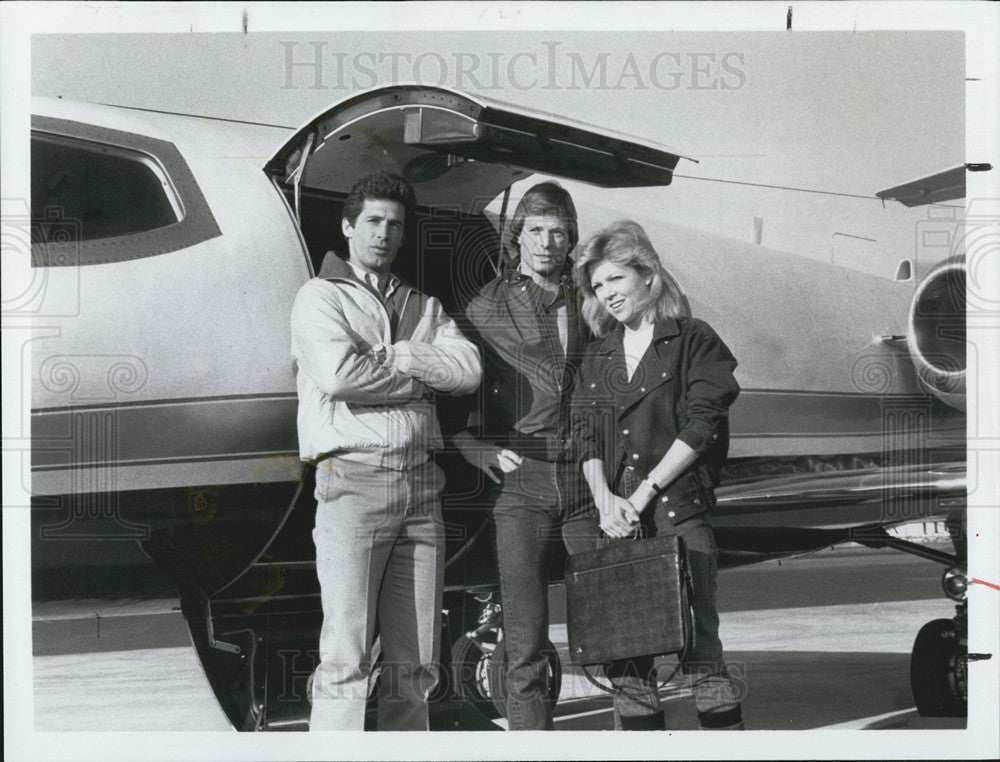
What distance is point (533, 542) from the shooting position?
359cm

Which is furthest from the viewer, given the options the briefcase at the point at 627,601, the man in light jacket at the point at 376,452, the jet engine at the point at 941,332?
the jet engine at the point at 941,332

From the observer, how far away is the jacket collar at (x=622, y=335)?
11.9ft

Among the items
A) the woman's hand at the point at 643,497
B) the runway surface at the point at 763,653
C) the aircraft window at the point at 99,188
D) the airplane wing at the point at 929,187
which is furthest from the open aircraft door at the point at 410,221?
the airplane wing at the point at 929,187

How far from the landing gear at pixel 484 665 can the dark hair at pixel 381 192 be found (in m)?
1.46

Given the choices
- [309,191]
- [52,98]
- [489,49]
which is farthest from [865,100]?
[52,98]

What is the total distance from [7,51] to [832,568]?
3.54 metres

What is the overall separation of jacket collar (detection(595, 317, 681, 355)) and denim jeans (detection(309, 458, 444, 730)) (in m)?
0.73

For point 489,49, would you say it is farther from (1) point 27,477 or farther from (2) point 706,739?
(2) point 706,739

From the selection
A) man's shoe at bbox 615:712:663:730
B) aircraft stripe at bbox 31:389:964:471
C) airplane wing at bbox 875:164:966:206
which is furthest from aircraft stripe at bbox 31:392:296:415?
airplane wing at bbox 875:164:966:206

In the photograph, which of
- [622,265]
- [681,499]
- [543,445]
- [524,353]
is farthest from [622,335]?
[681,499]

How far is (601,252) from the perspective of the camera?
12.0ft

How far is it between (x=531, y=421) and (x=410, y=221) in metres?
0.83

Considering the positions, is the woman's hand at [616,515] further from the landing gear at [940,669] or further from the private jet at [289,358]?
the landing gear at [940,669]

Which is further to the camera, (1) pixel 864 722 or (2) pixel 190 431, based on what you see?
(1) pixel 864 722
